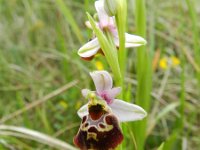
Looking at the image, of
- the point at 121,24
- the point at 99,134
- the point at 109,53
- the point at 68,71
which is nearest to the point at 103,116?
the point at 99,134

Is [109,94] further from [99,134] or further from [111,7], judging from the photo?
[111,7]

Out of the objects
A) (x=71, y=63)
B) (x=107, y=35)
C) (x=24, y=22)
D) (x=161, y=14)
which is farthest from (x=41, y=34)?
(x=107, y=35)

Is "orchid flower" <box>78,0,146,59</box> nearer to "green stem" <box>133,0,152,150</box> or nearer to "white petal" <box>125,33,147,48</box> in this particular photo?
"white petal" <box>125,33,147,48</box>

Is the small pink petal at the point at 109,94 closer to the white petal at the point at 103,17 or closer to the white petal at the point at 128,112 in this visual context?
the white petal at the point at 128,112

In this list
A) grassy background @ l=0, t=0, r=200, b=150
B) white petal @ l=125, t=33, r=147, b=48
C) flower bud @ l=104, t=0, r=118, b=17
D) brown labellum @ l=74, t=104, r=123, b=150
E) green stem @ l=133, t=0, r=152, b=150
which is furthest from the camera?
grassy background @ l=0, t=0, r=200, b=150

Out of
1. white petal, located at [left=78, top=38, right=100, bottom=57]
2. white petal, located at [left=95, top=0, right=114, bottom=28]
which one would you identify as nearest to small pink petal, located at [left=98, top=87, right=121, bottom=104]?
white petal, located at [left=78, top=38, right=100, bottom=57]

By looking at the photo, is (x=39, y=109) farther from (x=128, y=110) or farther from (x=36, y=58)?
(x=128, y=110)
